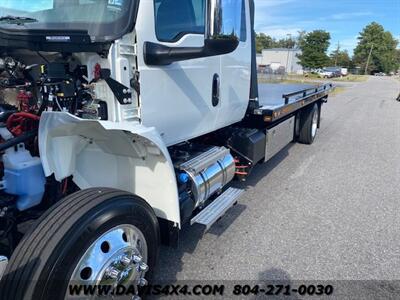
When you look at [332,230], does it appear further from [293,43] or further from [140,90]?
[293,43]

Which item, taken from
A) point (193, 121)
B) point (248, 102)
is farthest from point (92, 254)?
point (248, 102)

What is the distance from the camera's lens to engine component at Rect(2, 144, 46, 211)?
7.72 ft

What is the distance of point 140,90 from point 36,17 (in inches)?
38.9

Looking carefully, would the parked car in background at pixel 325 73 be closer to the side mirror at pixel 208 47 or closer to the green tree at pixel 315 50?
the green tree at pixel 315 50

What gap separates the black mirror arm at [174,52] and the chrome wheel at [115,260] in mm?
1202

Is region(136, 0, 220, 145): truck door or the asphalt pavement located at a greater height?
region(136, 0, 220, 145): truck door

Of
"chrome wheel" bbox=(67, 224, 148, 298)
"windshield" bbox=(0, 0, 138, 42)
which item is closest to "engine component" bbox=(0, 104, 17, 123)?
"windshield" bbox=(0, 0, 138, 42)

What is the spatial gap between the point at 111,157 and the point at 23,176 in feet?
2.24

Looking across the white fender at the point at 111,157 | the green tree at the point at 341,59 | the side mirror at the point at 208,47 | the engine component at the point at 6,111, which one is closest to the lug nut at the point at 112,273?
the white fender at the point at 111,157

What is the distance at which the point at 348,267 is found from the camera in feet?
11.0

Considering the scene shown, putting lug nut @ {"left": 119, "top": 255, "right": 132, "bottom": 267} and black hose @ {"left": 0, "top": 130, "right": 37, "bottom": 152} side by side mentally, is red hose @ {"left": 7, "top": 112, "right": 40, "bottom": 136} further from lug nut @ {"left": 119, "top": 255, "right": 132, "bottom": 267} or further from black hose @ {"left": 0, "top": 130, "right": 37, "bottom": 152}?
lug nut @ {"left": 119, "top": 255, "right": 132, "bottom": 267}

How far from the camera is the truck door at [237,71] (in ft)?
12.4

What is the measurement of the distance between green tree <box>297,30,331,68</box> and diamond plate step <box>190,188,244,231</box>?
68297 millimetres

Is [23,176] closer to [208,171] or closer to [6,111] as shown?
[6,111]
